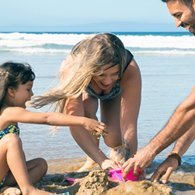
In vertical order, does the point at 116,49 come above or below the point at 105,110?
above

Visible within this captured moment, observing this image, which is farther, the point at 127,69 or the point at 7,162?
the point at 127,69

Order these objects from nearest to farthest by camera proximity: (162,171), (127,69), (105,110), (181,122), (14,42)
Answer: (181,122) < (162,171) < (127,69) < (105,110) < (14,42)

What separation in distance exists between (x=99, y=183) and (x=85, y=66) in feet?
3.16

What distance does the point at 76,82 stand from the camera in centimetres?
393

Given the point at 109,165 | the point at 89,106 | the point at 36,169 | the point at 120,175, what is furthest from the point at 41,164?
the point at 89,106

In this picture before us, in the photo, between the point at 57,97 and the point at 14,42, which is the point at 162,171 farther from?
the point at 14,42

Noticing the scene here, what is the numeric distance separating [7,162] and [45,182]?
56cm

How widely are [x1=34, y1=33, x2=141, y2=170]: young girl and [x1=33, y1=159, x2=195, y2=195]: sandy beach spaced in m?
0.26

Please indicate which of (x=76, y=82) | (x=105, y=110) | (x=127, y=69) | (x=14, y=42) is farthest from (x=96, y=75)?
(x=14, y=42)

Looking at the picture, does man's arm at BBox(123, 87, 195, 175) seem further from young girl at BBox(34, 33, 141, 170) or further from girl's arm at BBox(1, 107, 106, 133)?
young girl at BBox(34, 33, 141, 170)

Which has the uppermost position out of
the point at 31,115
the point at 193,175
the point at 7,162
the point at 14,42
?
the point at 31,115

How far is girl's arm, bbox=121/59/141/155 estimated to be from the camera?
172 inches

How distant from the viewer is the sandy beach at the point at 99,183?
127 inches

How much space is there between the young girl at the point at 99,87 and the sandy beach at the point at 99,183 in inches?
10.3
